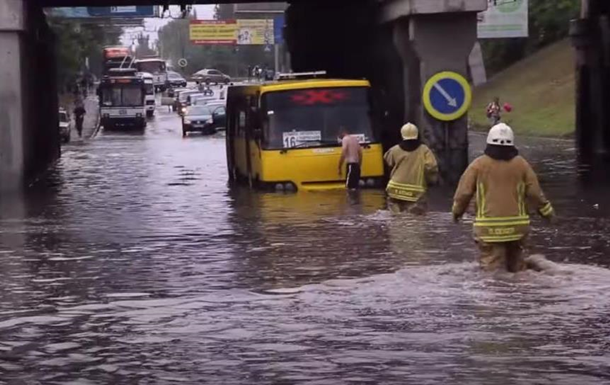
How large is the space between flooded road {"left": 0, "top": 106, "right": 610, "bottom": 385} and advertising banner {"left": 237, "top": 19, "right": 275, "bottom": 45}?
3390 inches

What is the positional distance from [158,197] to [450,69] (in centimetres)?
655

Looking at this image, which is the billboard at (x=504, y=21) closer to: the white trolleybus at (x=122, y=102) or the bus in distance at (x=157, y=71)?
the white trolleybus at (x=122, y=102)

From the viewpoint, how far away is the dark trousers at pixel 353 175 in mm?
27859

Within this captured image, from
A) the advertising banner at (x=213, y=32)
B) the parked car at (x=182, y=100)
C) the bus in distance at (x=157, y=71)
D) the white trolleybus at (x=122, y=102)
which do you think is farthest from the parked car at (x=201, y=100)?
the bus in distance at (x=157, y=71)

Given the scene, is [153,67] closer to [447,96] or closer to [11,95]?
[11,95]

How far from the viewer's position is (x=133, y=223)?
2323 centimetres

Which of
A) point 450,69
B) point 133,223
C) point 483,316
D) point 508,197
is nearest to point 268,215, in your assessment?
point 133,223

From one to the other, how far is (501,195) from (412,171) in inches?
244

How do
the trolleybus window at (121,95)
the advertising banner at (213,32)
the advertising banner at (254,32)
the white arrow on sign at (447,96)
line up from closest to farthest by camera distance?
the white arrow on sign at (447,96) → the trolleybus window at (121,95) → the advertising banner at (254,32) → the advertising banner at (213,32)

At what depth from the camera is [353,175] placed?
27.9m

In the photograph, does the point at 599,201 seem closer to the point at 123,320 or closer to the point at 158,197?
the point at 158,197

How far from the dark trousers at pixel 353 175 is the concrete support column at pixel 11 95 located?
7182 millimetres

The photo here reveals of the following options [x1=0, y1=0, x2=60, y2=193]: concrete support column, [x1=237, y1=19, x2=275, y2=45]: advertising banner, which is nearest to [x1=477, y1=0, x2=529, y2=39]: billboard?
[x1=0, y1=0, x2=60, y2=193]: concrete support column

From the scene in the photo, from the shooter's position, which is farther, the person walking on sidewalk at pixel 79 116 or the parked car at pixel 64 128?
the person walking on sidewalk at pixel 79 116
